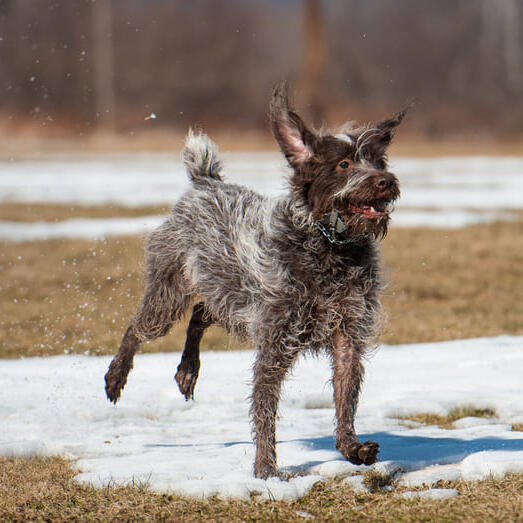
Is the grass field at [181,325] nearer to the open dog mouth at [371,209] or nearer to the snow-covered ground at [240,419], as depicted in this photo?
the snow-covered ground at [240,419]

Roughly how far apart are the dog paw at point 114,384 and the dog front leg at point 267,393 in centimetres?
165

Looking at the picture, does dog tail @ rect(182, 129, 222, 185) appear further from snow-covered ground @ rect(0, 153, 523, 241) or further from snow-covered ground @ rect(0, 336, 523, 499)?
snow-covered ground @ rect(0, 153, 523, 241)

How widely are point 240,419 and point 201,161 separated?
6.16 ft

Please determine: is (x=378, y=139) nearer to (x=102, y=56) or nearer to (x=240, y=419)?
(x=240, y=419)

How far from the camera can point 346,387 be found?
4871 mm

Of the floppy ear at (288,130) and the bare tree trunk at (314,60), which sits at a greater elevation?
the bare tree trunk at (314,60)

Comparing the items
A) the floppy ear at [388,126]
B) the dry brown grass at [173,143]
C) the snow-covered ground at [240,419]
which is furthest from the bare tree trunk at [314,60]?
the floppy ear at [388,126]

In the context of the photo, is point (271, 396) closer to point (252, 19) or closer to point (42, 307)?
point (42, 307)

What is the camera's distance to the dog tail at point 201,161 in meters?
6.32

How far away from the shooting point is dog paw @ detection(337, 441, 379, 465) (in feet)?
14.6

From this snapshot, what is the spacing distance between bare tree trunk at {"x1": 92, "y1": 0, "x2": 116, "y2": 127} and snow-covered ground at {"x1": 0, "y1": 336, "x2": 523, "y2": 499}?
137ft

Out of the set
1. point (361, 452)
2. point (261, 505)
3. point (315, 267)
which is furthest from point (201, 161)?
point (261, 505)

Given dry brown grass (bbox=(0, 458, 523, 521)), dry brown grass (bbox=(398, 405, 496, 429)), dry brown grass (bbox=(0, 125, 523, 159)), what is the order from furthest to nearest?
dry brown grass (bbox=(0, 125, 523, 159)) → dry brown grass (bbox=(398, 405, 496, 429)) → dry brown grass (bbox=(0, 458, 523, 521))

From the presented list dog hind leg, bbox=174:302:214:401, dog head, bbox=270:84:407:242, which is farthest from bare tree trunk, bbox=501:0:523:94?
dog head, bbox=270:84:407:242
